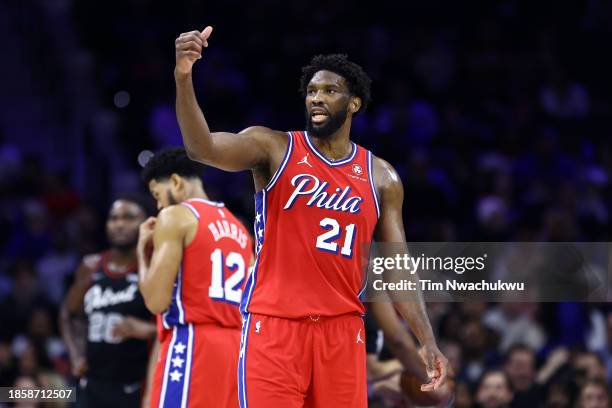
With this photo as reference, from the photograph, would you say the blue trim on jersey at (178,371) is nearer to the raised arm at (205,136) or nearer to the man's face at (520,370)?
the raised arm at (205,136)

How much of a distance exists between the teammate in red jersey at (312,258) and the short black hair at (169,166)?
A: 139 centimetres

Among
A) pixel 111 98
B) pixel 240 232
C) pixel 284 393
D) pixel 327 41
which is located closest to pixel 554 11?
pixel 327 41

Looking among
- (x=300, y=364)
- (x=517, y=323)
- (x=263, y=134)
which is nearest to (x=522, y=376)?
(x=517, y=323)

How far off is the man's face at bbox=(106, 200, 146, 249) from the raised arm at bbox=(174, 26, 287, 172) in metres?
2.65

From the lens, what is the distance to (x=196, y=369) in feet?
20.1

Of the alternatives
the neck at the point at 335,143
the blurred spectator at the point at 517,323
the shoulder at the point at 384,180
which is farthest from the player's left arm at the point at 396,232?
the blurred spectator at the point at 517,323

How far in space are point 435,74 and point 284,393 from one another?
9.31 metres

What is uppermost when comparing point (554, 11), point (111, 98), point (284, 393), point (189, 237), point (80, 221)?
point (554, 11)

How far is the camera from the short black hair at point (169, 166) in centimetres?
661

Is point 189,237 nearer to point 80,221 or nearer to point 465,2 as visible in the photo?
point 80,221

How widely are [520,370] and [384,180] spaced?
14.0 feet

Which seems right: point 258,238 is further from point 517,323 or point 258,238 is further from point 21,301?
point 21,301

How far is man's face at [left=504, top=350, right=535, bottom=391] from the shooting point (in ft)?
30.3

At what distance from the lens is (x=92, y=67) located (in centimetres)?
1452
